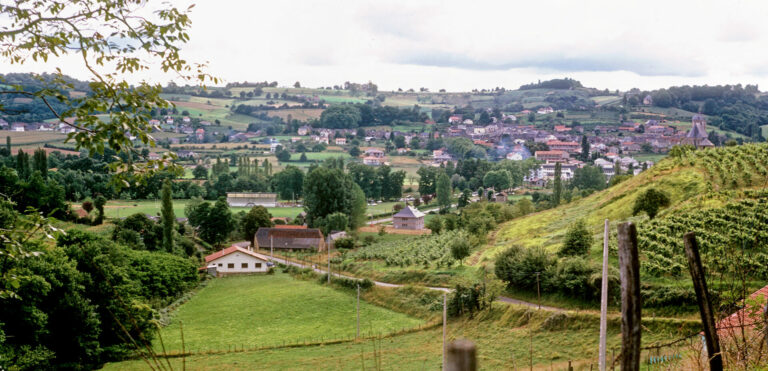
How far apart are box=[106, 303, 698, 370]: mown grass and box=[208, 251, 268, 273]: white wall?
17.6 metres

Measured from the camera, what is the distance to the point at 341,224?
50625 millimetres

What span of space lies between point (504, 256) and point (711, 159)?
56.1ft

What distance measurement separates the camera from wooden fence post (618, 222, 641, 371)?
9.48 feet

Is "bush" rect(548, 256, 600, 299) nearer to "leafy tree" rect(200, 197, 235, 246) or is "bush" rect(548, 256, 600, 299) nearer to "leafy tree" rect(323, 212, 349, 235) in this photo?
"leafy tree" rect(200, 197, 235, 246)

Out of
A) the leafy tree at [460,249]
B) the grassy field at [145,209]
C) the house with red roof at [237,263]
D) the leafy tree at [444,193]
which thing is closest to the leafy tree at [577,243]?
the leafy tree at [460,249]

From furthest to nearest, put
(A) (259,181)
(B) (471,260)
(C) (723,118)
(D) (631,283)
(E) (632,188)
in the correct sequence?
(C) (723,118)
(A) (259,181)
(E) (632,188)
(B) (471,260)
(D) (631,283)

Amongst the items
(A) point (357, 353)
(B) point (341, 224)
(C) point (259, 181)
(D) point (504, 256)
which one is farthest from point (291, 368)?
(C) point (259, 181)

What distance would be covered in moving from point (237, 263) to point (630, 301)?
3650 centimetres

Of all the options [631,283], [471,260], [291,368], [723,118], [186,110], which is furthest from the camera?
[186,110]

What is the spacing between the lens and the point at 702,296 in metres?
3.81

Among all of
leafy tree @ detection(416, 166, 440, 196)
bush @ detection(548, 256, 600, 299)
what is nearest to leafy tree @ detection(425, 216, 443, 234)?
leafy tree @ detection(416, 166, 440, 196)

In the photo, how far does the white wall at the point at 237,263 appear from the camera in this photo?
37.5m

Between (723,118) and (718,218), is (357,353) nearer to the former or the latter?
(718,218)

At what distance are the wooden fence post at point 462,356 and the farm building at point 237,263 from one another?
36.9 metres
